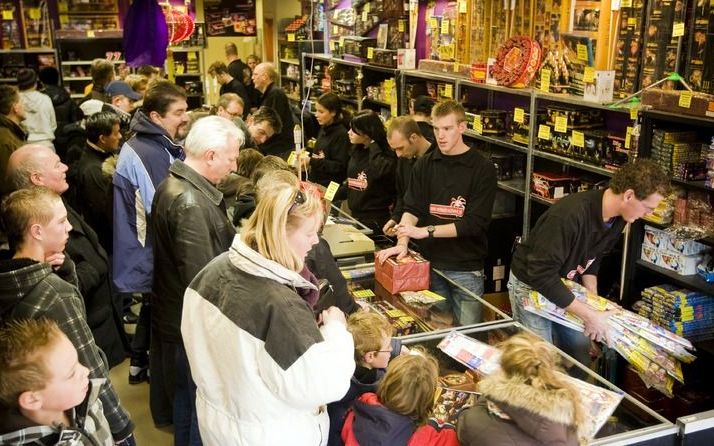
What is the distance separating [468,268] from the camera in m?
4.22

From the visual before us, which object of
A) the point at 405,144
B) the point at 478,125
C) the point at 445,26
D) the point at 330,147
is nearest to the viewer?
the point at 405,144

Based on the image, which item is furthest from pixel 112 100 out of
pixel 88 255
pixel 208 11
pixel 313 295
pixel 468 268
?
pixel 208 11

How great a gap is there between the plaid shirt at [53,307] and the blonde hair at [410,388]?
1037 millimetres

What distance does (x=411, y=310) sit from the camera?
3.51m

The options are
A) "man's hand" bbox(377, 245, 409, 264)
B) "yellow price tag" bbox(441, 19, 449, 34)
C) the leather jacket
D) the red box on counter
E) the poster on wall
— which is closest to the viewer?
the leather jacket

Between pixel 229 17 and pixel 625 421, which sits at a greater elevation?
pixel 229 17

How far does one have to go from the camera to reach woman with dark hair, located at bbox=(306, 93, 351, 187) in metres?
6.39

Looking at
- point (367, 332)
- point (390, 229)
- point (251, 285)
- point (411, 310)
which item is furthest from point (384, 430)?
point (390, 229)

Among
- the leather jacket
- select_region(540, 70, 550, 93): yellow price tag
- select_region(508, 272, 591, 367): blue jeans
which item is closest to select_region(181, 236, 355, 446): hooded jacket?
the leather jacket

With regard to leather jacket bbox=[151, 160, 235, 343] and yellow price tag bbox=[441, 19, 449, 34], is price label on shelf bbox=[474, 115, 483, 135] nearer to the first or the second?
yellow price tag bbox=[441, 19, 449, 34]

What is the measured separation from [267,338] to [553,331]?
82.9 inches

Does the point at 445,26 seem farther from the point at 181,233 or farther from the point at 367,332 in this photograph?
the point at 367,332

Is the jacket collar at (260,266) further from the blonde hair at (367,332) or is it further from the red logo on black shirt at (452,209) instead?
the red logo on black shirt at (452,209)

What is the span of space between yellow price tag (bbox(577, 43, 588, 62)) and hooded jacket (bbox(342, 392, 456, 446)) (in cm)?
362
